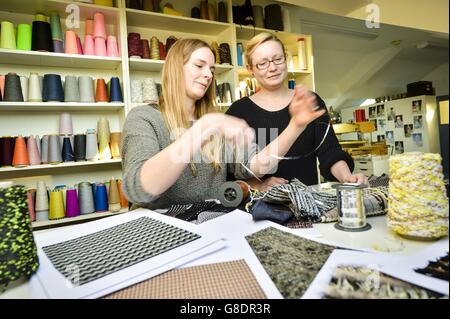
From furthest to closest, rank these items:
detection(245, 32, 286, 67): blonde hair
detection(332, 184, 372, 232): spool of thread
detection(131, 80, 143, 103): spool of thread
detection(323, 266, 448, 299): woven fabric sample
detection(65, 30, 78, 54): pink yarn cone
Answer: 1. detection(131, 80, 143, 103): spool of thread
2. detection(65, 30, 78, 54): pink yarn cone
3. detection(245, 32, 286, 67): blonde hair
4. detection(332, 184, 372, 232): spool of thread
5. detection(323, 266, 448, 299): woven fabric sample

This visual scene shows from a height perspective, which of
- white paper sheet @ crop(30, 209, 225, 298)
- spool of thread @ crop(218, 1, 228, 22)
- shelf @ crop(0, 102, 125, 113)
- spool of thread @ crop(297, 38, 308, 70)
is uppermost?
spool of thread @ crop(218, 1, 228, 22)

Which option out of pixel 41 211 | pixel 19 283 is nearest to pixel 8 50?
pixel 41 211

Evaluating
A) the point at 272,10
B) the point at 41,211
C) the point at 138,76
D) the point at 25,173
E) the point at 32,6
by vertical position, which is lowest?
the point at 41,211

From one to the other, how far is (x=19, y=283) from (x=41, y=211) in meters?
1.13

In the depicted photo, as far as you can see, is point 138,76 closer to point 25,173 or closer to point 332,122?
point 25,173

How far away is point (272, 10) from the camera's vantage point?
169cm

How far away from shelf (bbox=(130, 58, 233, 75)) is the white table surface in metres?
1.18

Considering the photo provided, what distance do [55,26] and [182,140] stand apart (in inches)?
47.9

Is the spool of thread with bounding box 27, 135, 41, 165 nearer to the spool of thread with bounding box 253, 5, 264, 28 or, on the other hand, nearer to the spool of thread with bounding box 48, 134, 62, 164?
the spool of thread with bounding box 48, 134, 62, 164

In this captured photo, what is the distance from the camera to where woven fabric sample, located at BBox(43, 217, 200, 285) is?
0.27 metres

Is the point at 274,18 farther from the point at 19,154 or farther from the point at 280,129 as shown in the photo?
the point at 19,154

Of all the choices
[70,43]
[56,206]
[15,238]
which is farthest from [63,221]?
[15,238]

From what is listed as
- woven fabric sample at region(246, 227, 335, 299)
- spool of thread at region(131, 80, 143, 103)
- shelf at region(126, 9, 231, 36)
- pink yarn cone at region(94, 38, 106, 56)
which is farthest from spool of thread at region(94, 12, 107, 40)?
woven fabric sample at region(246, 227, 335, 299)

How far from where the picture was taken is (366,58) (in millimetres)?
542
